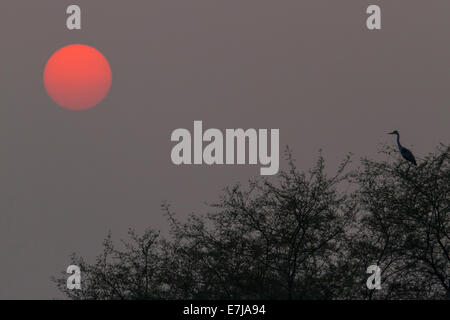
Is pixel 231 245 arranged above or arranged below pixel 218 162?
below

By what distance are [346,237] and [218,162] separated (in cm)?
633

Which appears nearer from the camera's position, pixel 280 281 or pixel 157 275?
pixel 280 281

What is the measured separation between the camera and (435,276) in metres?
41.7

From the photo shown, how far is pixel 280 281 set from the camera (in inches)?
1625

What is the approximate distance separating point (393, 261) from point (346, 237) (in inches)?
81.3

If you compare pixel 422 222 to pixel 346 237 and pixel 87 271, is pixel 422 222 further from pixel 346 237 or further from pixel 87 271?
Answer: pixel 87 271

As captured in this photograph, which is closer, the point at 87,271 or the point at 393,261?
the point at 393,261
